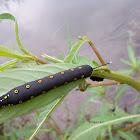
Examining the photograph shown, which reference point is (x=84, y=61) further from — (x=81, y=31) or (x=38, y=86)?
(x=81, y=31)

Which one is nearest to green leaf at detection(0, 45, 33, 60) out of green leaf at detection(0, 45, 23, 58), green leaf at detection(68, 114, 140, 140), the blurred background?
green leaf at detection(0, 45, 23, 58)

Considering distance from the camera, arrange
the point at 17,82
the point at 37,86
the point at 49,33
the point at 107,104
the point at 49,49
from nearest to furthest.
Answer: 1. the point at 17,82
2. the point at 37,86
3. the point at 107,104
4. the point at 49,49
5. the point at 49,33

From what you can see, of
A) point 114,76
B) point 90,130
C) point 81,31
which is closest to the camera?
point 114,76

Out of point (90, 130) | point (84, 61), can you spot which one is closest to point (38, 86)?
point (84, 61)

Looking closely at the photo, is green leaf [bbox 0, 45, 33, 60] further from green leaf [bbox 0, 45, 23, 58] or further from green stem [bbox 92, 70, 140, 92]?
green stem [bbox 92, 70, 140, 92]

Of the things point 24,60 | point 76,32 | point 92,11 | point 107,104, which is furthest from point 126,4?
point 24,60

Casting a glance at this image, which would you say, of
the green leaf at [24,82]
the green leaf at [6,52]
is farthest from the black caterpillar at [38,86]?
the green leaf at [6,52]

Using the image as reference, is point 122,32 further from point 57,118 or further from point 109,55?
point 57,118
